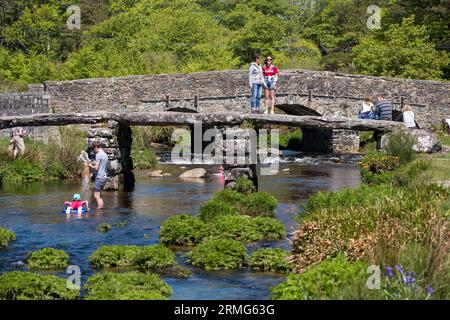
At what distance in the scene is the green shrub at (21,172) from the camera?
33625 millimetres

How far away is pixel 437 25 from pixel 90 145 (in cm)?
3054

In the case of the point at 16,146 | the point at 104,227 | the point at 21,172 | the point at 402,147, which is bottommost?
the point at 104,227

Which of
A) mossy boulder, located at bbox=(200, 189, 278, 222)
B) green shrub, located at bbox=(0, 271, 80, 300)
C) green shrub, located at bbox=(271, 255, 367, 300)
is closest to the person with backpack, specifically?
mossy boulder, located at bbox=(200, 189, 278, 222)

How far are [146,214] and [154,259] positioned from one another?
24.7 feet

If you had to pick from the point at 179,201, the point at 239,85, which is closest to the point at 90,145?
the point at 179,201

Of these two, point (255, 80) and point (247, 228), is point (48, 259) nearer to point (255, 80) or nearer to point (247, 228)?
point (247, 228)

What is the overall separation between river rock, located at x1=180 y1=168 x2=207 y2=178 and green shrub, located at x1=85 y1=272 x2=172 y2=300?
61.5 feet

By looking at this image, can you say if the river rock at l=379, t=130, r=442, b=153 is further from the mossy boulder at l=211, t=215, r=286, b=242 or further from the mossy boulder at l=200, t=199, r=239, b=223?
the mossy boulder at l=211, t=215, r=286, b=242

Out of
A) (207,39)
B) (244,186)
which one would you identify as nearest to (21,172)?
(244,186)

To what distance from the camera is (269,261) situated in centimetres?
1872

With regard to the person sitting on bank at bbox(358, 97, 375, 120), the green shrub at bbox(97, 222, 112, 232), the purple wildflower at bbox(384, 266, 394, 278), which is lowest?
the green shrub at bbox(97, 222, 112, 232)

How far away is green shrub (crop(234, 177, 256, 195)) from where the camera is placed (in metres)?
28.0

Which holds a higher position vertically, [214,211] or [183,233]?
[214,211]

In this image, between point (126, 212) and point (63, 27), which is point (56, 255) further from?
point (63, 27)
